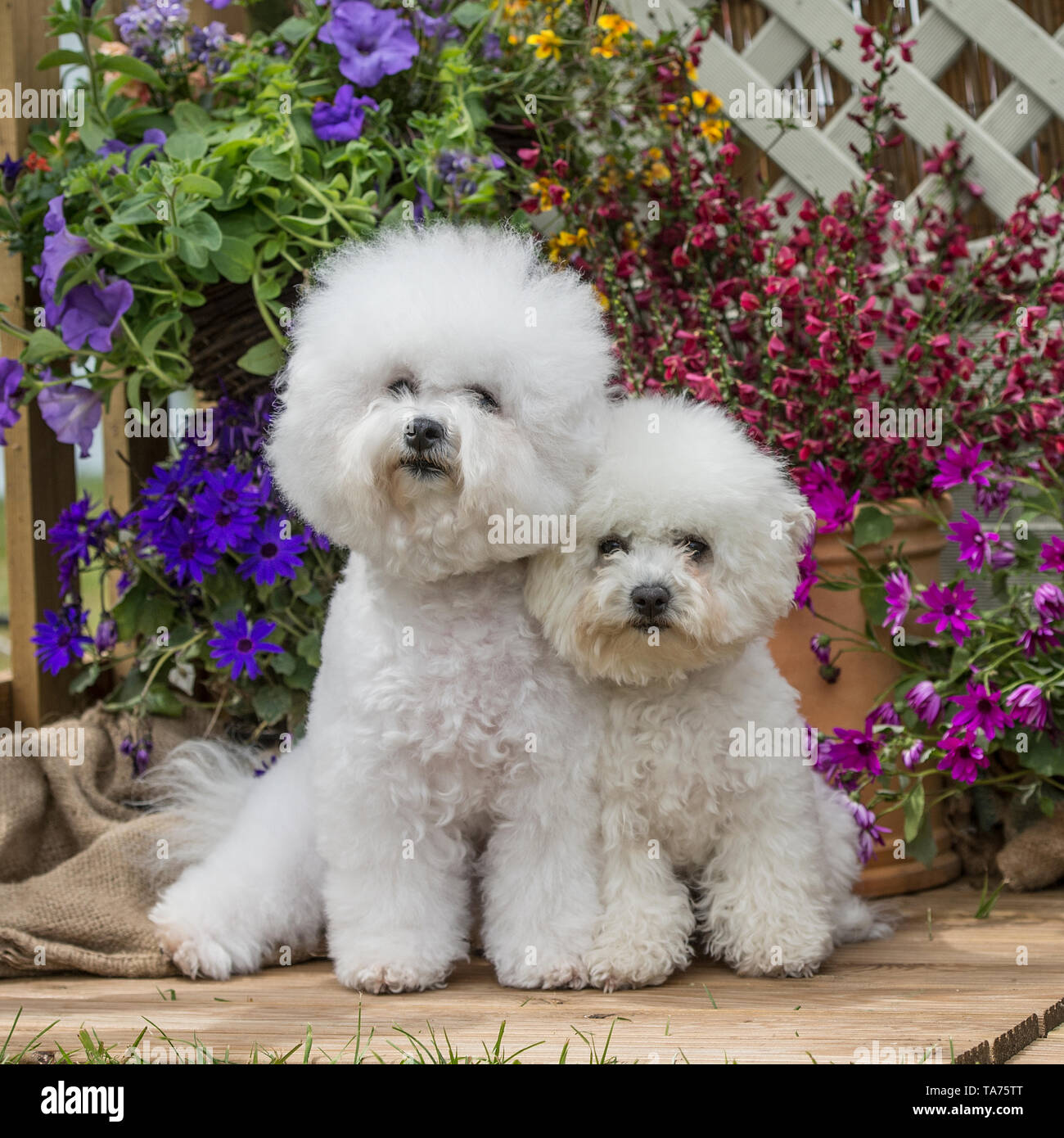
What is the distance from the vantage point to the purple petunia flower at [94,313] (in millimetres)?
2314

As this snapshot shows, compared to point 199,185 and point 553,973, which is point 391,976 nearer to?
point 553,973

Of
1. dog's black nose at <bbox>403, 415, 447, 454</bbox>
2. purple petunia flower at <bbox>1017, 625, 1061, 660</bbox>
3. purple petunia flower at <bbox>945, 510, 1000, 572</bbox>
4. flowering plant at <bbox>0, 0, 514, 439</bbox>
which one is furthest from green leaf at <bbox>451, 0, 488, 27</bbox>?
purple petunia flower at <bbox>1017, 625, 1061, 660</bbox>

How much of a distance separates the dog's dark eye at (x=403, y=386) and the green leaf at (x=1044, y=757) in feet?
4.39

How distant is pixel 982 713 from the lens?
2.16 m

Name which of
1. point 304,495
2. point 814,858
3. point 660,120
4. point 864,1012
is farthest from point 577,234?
point 864,1012

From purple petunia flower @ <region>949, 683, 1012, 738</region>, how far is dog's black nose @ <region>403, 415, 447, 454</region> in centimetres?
106

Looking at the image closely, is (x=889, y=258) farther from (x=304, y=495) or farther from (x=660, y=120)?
(x=304, y=495)

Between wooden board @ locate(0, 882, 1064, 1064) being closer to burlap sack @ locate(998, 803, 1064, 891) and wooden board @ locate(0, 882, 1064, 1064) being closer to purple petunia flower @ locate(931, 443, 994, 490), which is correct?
burlap sack @ locate(998, 803, 1064, 891)

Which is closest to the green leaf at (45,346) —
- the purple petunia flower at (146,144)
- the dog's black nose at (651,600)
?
the purple petunia flower at (146,144)

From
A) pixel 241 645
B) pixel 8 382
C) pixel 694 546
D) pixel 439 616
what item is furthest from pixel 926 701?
pixel 8 382

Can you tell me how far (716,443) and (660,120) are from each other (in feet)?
3.77

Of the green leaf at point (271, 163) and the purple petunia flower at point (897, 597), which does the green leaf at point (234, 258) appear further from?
the purple petunia flower at point (897, 597)

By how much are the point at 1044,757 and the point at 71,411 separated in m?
2.00
